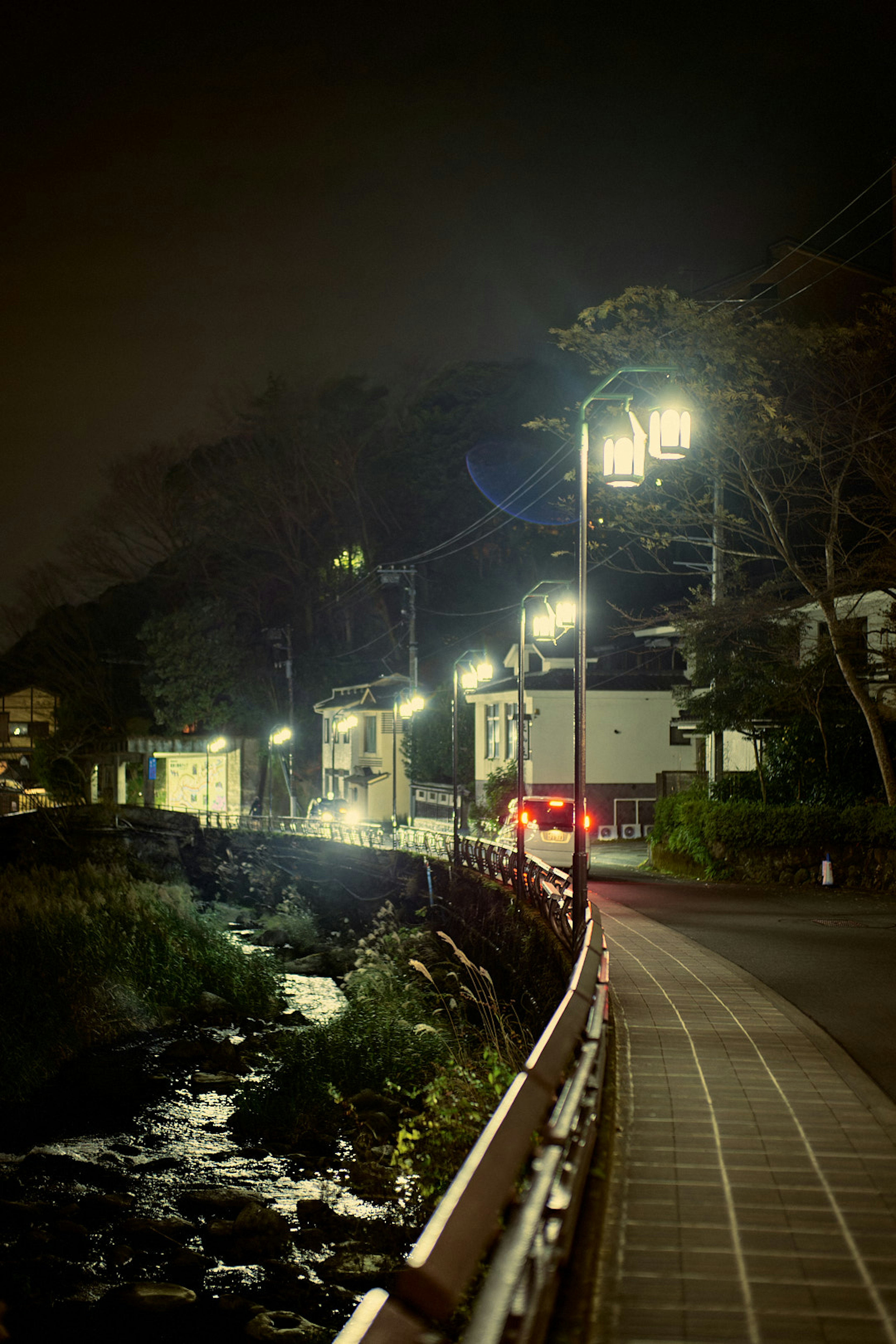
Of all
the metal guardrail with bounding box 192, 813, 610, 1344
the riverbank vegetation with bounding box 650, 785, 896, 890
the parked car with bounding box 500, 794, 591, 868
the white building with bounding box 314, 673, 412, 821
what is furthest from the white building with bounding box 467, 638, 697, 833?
the metal guardrail with bounding box 192, 813, 610, 1344

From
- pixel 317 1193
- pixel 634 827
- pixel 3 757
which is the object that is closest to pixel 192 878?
pixel 634 827

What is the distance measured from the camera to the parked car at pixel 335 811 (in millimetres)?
48344

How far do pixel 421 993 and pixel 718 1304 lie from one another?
618 inches

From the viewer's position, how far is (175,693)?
188ft

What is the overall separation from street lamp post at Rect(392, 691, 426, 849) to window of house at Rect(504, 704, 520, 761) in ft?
11.0

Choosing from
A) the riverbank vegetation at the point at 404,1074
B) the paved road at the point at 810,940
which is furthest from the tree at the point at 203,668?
the riverbank vegetation at the point at 404,1074

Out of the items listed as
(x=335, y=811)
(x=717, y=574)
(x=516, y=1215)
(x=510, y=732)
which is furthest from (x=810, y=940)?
(x=335, y=811)

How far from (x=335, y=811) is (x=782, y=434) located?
33.3 m

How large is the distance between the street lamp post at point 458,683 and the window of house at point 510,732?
2.22 m

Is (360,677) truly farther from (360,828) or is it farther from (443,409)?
(360,828)

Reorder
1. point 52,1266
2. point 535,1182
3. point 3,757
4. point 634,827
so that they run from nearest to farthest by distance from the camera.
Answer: point 535,1182, point 52,1266, point 634,827, point 3,757

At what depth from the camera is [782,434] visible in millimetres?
21094

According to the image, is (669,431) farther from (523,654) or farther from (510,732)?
(510,732)

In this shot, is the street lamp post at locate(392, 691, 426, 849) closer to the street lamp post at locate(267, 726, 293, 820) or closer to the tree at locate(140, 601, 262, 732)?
the street lamp post at locate(267, 726, 293, 820)
